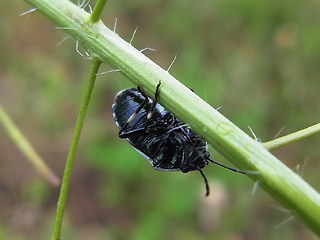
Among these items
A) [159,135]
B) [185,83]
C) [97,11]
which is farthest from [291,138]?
[185,83]

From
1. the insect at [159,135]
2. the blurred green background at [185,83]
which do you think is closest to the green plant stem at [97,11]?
the insect at [159,135]

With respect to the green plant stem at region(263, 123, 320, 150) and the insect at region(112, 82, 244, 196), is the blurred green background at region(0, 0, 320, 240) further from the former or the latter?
the green plant stem at region(263, 123, 320, 150)

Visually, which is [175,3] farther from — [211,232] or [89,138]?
[211,232]

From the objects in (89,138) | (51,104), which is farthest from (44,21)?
(89,138)

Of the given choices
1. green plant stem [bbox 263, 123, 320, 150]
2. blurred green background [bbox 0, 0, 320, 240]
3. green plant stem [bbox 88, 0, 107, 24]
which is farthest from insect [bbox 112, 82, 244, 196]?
blurred green background [bbox 0, 0, 320, 240]

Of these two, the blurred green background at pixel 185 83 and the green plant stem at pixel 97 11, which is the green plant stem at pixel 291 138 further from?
the blurred green background at pixel 185 83

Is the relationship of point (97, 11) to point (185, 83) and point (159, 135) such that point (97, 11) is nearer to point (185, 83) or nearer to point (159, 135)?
point (159, 135)
